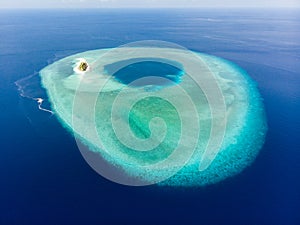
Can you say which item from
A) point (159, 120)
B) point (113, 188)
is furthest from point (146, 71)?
point (113, 188)

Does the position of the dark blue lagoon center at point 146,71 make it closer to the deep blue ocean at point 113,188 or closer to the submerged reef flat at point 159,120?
the submerged reef flat at point 159,120

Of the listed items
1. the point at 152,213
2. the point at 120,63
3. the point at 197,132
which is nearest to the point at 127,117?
the point at 197,132

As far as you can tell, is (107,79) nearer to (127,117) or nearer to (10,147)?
(127,117)

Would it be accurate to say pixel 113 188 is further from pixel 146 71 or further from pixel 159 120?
pixel 146 71

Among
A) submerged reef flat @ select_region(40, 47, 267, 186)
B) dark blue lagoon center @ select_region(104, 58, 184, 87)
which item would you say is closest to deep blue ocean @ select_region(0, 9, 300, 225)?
submerged reef flat @ select_region(40, 47, 267, 186)

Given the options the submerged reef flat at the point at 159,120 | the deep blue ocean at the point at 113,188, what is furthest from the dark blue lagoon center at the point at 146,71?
the deep blue ocean at the point at 113,188
